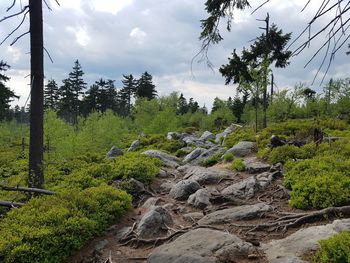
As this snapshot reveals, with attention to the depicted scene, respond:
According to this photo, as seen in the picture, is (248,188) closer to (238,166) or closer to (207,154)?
(238,166)

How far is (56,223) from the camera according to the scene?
26.3 feet

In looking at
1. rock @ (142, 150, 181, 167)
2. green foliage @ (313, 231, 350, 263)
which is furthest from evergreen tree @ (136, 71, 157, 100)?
green foliage @ (313, 231, 350, 263)

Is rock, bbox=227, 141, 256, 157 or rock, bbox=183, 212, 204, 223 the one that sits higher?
rock, bbox=227, 141, 256, 157

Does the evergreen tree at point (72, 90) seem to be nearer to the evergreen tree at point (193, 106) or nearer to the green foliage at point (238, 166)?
the evergreen tree at point (193, 106)

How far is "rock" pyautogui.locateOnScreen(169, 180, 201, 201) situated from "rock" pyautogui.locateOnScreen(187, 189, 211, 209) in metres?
0.51

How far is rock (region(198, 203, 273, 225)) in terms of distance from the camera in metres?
8.34

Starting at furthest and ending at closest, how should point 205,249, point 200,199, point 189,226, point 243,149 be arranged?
point 243,149
point 200,199
point 189,226
point 205,249

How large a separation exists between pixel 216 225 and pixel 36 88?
6338mm

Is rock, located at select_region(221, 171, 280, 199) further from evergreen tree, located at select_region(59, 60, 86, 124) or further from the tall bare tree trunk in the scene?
evergreen tree, located at select_region(59, 60, 86, 124)

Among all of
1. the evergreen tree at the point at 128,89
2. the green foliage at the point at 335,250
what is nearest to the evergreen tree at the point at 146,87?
the evergreen tree at the point at 128,89

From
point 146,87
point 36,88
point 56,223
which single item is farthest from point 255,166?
point 146,87

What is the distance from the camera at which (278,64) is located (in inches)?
1425

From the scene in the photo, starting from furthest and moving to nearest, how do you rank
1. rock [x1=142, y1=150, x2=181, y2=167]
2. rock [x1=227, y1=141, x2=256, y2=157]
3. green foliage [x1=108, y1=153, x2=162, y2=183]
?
rock [x1=142, y1=150, x2=181, y2=167] < rock [x1=227, y1=141, x2=256, y2=157] < green foliage [x1=108, y1=153, x2=162, y2=183]

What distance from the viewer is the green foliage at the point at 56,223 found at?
712 centimetres
